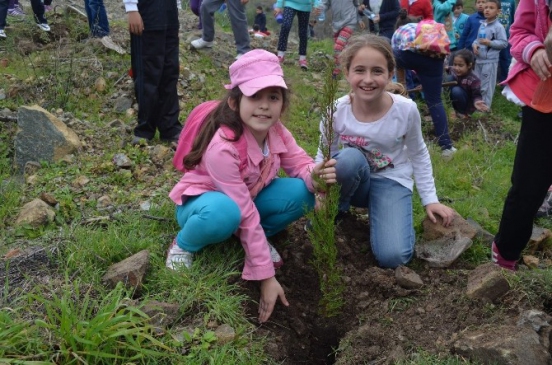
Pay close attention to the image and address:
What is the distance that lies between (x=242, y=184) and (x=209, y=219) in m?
0.25

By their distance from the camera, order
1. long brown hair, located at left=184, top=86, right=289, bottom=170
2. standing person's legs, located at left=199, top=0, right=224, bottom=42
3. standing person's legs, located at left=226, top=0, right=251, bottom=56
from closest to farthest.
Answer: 1. long brown hair, located at left=184, top=86, right=289, bottom=170
2. standing person's legs, located at left=226, top=0, right=251, bottom=56
3. standing person's legs, located at left=199, top=0, right=224, bottom=42

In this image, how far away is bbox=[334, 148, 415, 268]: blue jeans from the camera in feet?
9.97

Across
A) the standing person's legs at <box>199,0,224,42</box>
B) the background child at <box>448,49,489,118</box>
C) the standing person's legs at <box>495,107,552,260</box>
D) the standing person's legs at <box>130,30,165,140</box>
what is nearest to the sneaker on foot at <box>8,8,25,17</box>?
the standing person's legs at <box>199,0,224,42</box>

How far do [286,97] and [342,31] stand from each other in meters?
5.34

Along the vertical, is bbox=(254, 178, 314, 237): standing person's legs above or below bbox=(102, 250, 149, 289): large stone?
above

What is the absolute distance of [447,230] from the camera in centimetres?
325

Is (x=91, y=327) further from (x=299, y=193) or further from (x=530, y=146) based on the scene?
(x=530, y=146)

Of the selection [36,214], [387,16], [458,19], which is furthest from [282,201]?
[458,19]

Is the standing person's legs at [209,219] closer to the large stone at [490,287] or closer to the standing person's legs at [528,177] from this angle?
the large stone at [490,287]

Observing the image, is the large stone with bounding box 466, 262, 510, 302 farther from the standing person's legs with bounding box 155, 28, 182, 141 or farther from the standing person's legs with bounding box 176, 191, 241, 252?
the standing person's legs with bounding box 155, 28, 182, 141

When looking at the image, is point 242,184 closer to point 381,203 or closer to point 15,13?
point 381,203

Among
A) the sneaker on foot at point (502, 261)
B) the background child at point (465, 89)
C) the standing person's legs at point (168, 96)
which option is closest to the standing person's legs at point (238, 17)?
the standing person's legs at point (168, 96)

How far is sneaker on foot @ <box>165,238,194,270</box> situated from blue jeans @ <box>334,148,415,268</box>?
0.91m

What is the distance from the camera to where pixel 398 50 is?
567cm
